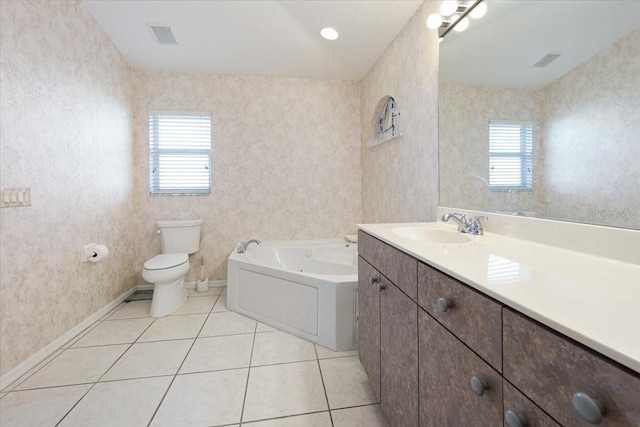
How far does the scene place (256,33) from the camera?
239cm

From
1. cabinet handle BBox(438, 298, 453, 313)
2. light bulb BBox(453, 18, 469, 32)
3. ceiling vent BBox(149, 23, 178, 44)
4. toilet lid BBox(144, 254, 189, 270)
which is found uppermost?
ceiling vent BBox(149, 23, 178, 44)

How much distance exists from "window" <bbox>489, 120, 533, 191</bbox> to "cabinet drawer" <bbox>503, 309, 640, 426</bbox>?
3.04 ft

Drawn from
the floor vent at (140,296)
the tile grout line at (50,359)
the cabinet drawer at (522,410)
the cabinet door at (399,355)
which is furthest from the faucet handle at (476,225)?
the floor vent at (140,296)

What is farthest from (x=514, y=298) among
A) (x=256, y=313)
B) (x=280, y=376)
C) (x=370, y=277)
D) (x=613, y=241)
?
(x=256, y=313)

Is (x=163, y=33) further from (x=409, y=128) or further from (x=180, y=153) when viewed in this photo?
(x=409, y=128)

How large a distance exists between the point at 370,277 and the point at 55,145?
2295 mm

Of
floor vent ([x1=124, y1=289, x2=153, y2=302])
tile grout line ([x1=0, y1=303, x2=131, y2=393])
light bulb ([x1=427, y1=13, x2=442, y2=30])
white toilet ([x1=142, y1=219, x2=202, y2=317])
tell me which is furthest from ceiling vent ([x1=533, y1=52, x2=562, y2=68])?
floor vent ([x1=124, y1=289, x2=153, y2=302])

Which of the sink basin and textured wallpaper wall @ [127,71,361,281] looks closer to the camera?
the sink basin

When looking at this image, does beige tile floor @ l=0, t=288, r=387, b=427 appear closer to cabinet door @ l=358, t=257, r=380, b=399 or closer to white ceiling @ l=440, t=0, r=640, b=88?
cabinet door @ l=358, t=257, r=380, b=399

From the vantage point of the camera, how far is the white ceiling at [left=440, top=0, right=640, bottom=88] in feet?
2.93

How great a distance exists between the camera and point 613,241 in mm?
836

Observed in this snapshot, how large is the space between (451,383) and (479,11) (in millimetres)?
1811

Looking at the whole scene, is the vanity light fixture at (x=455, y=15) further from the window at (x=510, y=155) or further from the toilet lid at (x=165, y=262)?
the toilet lid at (x=165, y=262)

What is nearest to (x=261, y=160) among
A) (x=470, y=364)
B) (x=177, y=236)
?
(x=177, y=236)
